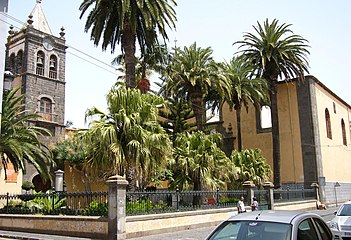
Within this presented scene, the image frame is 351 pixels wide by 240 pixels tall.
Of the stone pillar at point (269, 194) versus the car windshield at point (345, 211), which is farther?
the stone pillar at point (269, 194)

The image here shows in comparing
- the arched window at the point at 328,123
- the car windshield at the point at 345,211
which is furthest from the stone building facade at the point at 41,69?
the car windshield at the point at 345,211

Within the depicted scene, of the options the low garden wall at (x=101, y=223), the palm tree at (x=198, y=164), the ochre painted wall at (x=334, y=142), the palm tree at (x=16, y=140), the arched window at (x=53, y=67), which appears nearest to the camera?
the low garden wall at (x=101, y=223)

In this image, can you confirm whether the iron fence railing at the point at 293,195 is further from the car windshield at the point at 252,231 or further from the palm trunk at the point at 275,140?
the car windshield at the point at 252,231

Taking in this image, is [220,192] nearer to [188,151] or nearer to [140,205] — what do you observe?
[188,151]

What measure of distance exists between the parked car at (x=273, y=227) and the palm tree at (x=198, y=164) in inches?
615

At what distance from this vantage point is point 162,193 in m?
17.0

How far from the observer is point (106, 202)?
49.4 feet

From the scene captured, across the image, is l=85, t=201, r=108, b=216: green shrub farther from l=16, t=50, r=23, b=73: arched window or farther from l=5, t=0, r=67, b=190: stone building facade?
l=16, t=50, r=23, b=73: arched window

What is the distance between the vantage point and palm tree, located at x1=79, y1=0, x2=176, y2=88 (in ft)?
72.1

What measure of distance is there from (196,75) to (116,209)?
612 inches

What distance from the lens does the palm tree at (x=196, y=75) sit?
1092 inches

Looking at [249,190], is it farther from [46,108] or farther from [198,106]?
[46,108]

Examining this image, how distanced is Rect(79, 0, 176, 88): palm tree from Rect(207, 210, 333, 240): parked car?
648 inches

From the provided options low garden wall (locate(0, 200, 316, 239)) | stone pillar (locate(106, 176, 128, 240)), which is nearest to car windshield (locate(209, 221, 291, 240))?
stone pillar (locate(106, 176, 128, 240))
